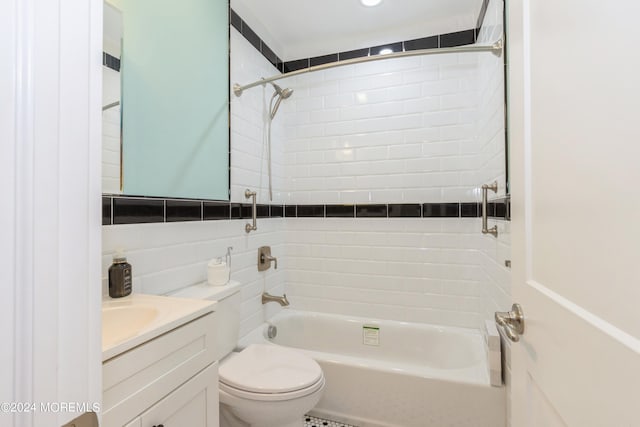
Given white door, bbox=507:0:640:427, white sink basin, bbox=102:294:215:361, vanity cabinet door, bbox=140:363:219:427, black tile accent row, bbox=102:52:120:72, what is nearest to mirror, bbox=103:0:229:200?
black tile accent row, bbox=102:52:120:72

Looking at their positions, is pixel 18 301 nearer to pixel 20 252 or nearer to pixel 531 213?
pixel 20 252

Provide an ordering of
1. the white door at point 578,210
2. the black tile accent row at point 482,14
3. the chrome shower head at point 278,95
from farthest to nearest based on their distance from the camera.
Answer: the chrome shower head at point 278,95, the black tile accent row at point 482,14, the white door at point 578,210

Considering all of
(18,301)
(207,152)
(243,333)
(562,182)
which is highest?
(207,152)

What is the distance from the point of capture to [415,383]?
1.58 m

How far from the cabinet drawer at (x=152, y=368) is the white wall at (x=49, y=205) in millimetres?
373

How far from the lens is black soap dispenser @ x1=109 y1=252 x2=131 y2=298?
3.57 ft

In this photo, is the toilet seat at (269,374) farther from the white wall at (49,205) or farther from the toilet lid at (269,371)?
the white wall at (49,205)

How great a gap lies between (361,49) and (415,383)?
2.33 meters

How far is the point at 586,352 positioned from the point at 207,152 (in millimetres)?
1682

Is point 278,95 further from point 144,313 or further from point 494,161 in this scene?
point 144,313

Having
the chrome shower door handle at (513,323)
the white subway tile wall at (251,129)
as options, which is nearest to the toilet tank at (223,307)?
the white subway tile wall at (251,129)

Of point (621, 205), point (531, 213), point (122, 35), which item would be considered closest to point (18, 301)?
point (621, 205)

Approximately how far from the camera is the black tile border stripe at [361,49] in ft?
6.57

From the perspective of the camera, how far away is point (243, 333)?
6.45 feet
